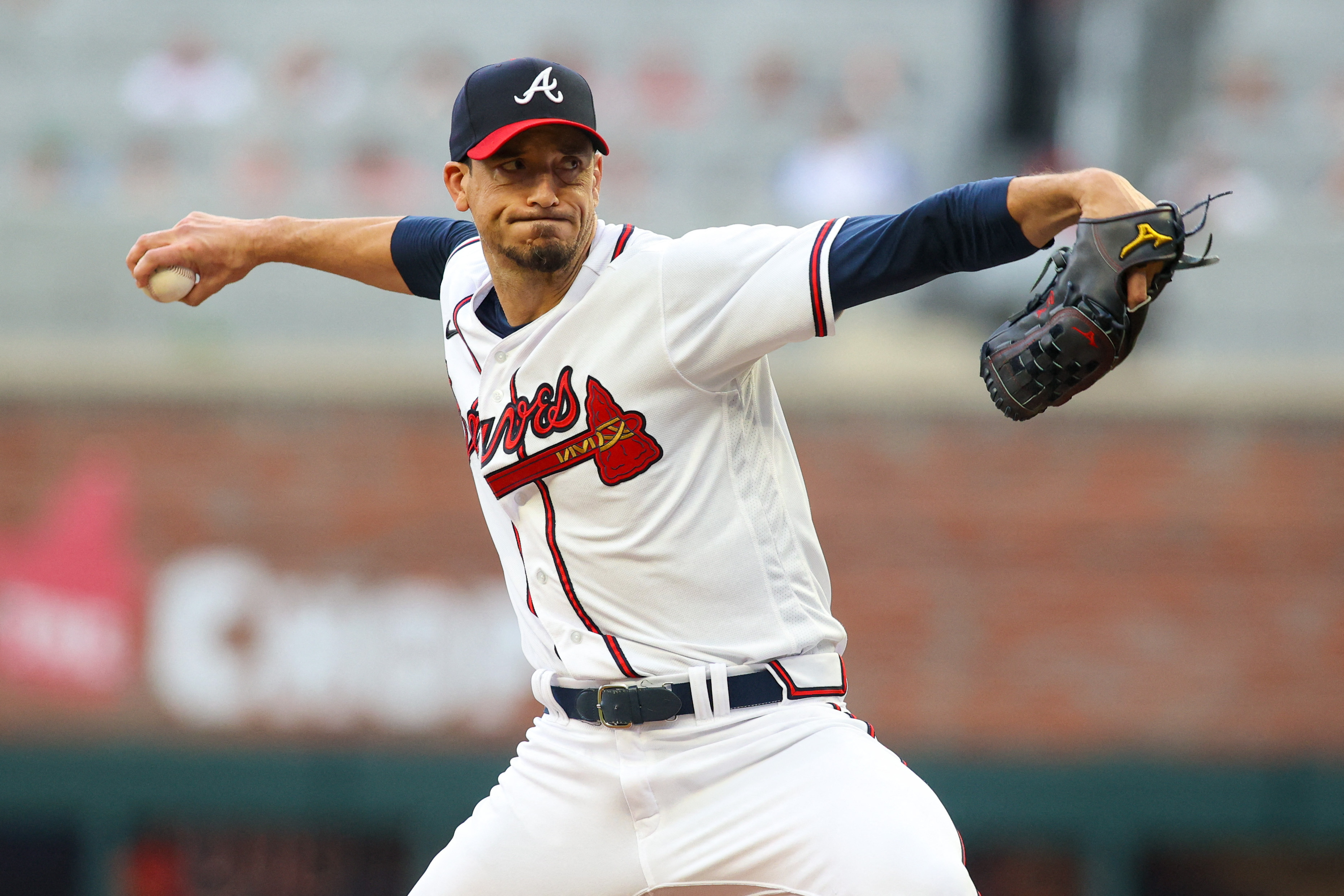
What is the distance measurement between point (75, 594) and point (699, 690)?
5287 millimetres

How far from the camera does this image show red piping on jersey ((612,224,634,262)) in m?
2.99

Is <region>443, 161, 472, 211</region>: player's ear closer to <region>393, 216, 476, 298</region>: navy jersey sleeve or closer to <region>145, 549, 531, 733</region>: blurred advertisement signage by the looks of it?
<region>393, 216, 476, 298</region>: navy jersey sleeve

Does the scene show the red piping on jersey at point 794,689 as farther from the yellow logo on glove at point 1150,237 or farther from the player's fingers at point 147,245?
the player's fingers at point 147,245

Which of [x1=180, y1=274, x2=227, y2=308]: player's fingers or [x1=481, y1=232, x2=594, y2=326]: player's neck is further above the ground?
[x1=180, y1=274, x2=227, y2=308]: player's fingers

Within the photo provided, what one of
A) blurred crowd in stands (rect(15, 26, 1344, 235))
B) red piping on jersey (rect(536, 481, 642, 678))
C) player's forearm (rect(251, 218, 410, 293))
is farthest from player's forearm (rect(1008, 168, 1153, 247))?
blurred crowd in stands (rect(15, 26, 1344, 235))

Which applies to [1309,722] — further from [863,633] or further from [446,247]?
[446,247]

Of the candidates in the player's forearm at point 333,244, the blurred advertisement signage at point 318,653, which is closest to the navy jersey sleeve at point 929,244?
the player's forearm at point 333,244

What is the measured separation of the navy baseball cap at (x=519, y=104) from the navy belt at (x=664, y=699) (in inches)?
38.3

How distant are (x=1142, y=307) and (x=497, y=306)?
49.7 inches

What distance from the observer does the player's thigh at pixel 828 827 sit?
8.86 ft

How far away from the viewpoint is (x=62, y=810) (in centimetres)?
761

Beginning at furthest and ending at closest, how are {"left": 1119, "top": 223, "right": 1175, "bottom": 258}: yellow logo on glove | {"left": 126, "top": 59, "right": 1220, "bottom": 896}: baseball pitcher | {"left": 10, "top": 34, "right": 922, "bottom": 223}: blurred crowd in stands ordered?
1. {"left": 10, "top": 34, "right": 922, "bottom": 223}: blurred crowd in stands
2. {"left": 126, "top": 59, "right": 1220, "bottom": 896}: baseball pitcher
3. {"left": 1119, "top": 223, "right": 1175, "bottom": 258}: yellow logo on glove

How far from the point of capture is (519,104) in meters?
2.88

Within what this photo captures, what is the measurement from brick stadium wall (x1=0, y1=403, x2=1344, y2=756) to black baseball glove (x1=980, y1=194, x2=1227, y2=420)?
187 inches
